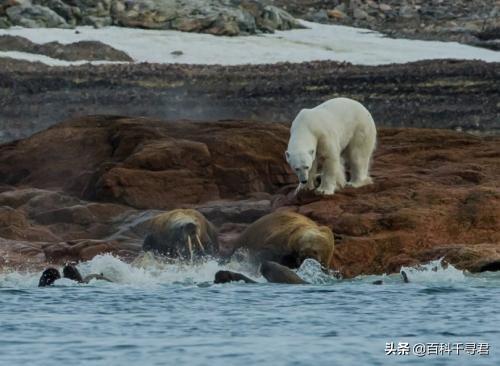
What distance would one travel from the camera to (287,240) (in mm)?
21250

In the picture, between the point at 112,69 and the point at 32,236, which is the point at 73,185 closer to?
the point at 32,236

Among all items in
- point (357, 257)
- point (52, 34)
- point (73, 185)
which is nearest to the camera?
point (357, 257)

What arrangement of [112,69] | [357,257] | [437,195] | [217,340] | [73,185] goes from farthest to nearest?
1. [112,69]
2. [73,185]
3. [437,195]
4. [357,257]
5. [217,340]

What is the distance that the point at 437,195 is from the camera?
22.9 meters

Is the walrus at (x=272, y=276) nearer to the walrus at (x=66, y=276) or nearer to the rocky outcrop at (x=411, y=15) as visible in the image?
the walrus at (x=66, y=276)

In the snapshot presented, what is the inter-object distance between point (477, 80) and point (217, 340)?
25965 mm

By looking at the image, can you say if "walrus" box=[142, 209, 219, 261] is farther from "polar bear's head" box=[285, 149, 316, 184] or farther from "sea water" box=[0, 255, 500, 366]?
"polar bear's head" box=[285, 149, 316, 184]

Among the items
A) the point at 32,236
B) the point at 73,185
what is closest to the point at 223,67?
the point at 73,185

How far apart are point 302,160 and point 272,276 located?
8.63 feet

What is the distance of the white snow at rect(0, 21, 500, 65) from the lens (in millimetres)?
48344

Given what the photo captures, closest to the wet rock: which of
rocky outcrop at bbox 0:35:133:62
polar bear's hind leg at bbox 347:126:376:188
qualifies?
rocky outcrop at bbox 0:35:133:62

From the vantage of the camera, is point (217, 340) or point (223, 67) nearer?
point (217, 340)

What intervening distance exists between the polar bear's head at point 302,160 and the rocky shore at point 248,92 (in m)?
13.0

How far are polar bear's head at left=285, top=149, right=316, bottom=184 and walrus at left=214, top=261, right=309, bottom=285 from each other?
8.05 feet
